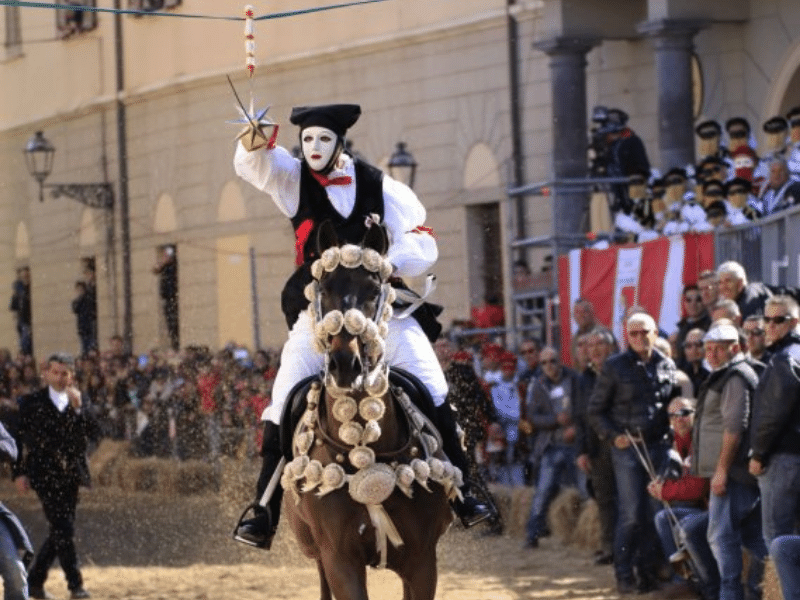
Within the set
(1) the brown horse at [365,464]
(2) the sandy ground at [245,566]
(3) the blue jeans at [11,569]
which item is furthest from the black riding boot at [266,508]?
(2) the sandy ground at [245,566]

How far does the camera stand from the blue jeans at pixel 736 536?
15.7 metres

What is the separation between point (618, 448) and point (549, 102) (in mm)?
16068

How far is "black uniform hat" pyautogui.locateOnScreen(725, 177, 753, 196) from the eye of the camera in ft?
68.2

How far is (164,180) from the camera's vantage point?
146 ft

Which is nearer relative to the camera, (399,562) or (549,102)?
(399,562)

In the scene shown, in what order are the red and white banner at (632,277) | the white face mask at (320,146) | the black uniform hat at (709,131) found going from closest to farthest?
the white face mask at (320,146) → the red and white banner at (632,277) → the black uniform hat at (709,131)

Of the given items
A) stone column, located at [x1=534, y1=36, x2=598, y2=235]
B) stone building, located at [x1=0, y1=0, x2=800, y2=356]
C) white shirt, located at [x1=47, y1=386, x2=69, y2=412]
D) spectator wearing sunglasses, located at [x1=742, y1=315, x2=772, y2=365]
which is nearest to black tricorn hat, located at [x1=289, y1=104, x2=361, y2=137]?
spectator wearing sunglasses, located at [x1=742, y1=315, x2=772, y2=365]

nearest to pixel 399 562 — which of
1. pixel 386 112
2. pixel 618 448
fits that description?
pixel 618 448

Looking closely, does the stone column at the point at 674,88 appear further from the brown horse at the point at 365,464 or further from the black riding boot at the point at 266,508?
the brown horse at the point at 365,464

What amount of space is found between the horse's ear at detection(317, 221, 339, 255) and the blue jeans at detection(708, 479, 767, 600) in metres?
4.38

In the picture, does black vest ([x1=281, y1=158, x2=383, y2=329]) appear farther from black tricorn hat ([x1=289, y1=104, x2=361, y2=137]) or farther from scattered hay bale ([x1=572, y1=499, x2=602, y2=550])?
scattered hay bale ([x1=572, y1=499, x2=602, y2=550])

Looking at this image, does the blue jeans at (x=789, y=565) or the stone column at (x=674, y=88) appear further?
the stone column at (x=674, y=88)

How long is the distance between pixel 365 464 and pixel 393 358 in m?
A: 0.75

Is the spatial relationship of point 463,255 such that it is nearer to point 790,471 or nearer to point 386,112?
point 386,112
